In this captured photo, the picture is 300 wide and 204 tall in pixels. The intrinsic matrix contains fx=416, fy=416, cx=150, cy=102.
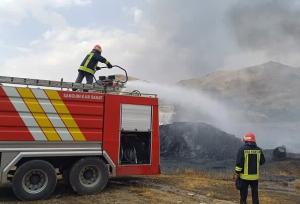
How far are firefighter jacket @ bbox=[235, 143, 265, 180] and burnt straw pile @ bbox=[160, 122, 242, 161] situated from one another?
1259 centimetres

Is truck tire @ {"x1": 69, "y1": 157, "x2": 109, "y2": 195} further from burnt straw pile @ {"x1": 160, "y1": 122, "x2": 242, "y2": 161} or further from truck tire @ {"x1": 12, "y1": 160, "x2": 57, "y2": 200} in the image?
burnt straw pile @ {"x1": 160, "y1": 122, "x2": 242, "y2": 161}

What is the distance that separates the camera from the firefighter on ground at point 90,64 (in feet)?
37.0

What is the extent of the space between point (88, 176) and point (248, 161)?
12.6 feet

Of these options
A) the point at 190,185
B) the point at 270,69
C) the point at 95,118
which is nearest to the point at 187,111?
the point at 190,185

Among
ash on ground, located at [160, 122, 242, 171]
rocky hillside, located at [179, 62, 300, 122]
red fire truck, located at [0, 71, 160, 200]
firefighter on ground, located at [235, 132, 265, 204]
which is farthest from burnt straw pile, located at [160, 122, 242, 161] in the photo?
rocky hillside, located at [179, 62, 300, 122]

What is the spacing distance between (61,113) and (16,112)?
3.26 ft

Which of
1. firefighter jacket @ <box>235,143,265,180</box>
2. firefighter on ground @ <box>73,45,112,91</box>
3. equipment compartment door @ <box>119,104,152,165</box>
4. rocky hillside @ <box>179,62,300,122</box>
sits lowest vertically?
firefighter jacket @ <box>235,143,265,180</box>

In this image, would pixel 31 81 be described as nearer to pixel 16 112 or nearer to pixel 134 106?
pixel 16 112

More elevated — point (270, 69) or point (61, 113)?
point (270, 69)

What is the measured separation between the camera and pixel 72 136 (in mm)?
A: 9484

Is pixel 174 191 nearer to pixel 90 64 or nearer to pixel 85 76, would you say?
pixel 85 76

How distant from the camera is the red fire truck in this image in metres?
8.84

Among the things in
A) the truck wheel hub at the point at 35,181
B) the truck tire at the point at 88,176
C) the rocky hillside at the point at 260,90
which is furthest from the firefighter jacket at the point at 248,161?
the rocky hillside at the point at 260,90

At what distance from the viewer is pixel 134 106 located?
34.5 ft
